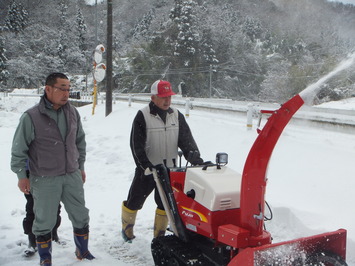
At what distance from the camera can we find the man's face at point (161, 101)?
154 inches

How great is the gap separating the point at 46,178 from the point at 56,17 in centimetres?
7352

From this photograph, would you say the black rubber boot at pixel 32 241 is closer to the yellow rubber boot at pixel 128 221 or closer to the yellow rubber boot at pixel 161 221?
the yellow rubber boot at pixel 128 221

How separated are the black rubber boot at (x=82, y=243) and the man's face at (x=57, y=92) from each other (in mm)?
1250

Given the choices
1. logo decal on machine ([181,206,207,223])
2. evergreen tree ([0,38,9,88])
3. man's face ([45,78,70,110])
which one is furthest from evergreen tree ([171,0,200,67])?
logo decal on machine ([181,206,207,223])

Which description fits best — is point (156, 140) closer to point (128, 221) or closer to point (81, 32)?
point (128, 221)

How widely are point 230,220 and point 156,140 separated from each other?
1425 mm

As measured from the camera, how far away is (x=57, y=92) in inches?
135

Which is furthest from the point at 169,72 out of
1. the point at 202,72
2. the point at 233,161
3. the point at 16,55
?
the point at 233,161

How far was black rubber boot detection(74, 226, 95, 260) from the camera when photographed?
3699 mm

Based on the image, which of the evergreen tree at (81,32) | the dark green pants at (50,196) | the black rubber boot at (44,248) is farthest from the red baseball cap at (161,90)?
the evergreen tree at (81,32)

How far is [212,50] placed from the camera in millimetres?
45531

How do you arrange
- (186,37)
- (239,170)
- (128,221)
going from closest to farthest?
1. (128,221)
2. (239,170)
3. (186,37)

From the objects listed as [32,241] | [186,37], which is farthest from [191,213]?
[186,37]

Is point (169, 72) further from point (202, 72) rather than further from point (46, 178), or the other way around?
point (46, 178)
